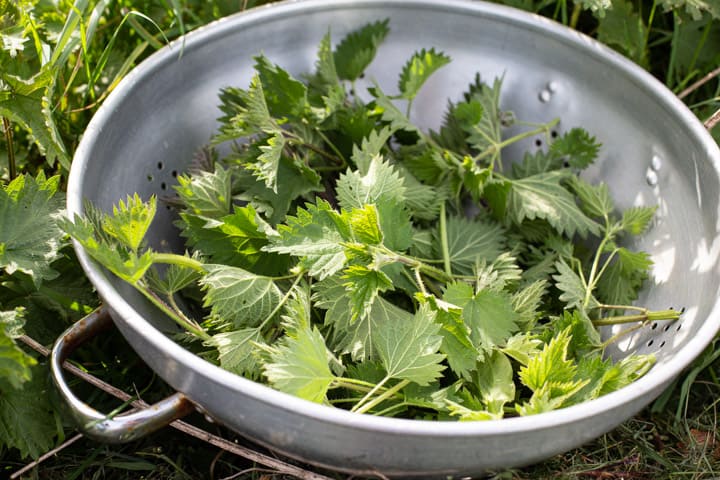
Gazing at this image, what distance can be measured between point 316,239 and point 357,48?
445 millimetres

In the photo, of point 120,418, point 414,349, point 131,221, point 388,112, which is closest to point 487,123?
point 388,112

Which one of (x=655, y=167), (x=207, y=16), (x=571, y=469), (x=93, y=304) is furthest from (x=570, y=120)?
(x=93, y=304)

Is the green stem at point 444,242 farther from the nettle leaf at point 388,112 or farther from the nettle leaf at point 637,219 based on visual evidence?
the nettle leaf at point 637,219

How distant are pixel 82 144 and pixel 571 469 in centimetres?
79

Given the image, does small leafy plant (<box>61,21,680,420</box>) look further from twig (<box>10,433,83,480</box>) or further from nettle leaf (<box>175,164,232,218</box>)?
twig (<box>10,433,83,480</box>)

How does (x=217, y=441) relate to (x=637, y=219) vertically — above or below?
below

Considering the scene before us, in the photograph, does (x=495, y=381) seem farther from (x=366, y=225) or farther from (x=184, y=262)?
(x=184, y=262)

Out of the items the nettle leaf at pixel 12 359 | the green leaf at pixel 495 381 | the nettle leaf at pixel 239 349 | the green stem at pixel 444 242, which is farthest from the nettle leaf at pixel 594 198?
the nettle leaf at pixel 12 359

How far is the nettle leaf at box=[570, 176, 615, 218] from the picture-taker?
3.81 feet

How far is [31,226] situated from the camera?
962 mm

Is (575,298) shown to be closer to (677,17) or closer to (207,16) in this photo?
(677,17)

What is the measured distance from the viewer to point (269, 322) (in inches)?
38.1

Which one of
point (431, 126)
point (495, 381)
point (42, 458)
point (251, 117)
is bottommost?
point (42, 458)

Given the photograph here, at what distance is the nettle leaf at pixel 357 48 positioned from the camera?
4.01ft
